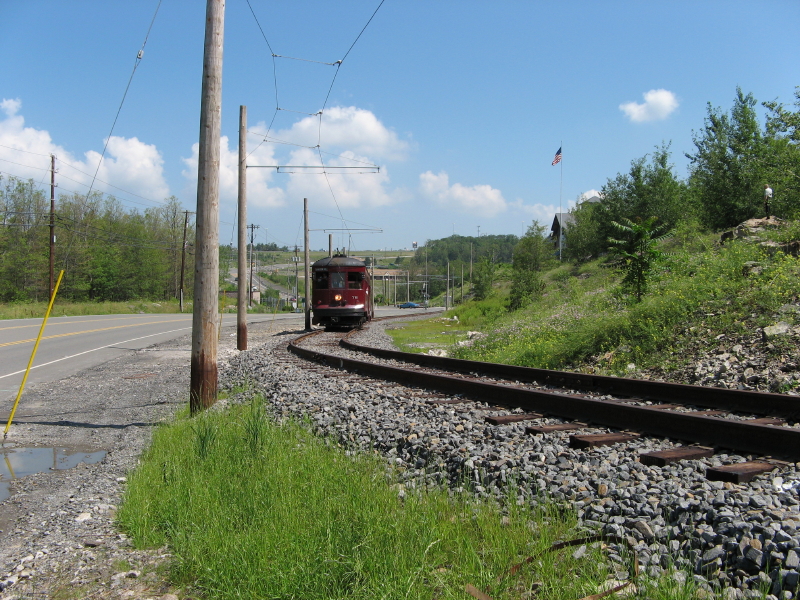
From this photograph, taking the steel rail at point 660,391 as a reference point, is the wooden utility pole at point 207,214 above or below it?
above

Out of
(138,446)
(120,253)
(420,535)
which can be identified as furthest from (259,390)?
(120,253)

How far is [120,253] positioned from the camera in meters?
77.4

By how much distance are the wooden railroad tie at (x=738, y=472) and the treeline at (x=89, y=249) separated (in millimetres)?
57407

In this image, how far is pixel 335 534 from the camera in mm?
3520

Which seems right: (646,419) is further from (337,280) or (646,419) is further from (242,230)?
(337,280)

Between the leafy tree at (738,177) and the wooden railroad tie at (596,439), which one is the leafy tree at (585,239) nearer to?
the leafy tree at (738,177)

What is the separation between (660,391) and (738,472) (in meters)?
3.73

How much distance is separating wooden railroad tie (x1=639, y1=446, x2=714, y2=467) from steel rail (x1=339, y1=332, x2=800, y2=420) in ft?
5.92

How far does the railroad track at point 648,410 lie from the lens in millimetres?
4418

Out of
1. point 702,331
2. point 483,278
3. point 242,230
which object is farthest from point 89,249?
point 702,331

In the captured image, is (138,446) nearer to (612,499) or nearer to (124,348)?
(612,499)

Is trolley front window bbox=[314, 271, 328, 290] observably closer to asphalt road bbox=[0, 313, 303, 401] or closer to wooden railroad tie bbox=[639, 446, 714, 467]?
asphalt road bbox=[0, 313, 303, 401]

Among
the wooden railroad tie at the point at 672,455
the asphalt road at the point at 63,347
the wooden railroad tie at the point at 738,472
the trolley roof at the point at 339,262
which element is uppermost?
the trolley roof at the point at 339,262

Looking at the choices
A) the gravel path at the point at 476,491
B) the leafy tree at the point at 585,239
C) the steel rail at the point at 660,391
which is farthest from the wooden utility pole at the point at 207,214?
the leafy tree at the point at 585,239
